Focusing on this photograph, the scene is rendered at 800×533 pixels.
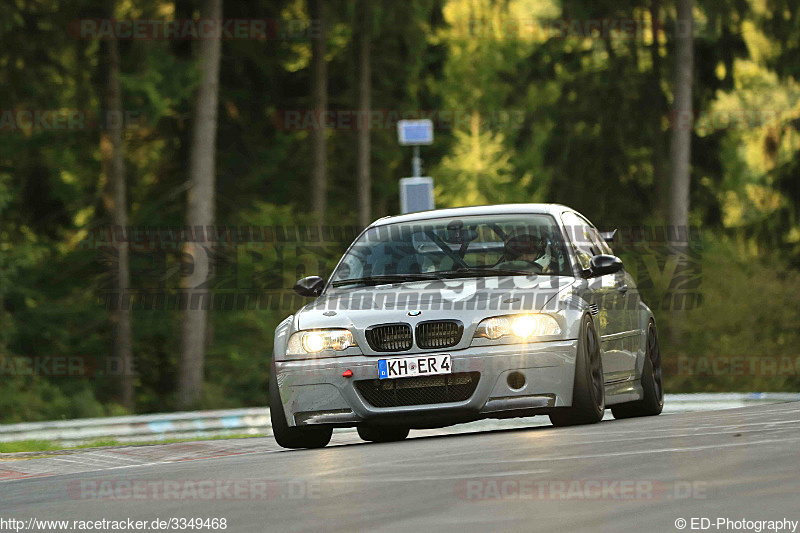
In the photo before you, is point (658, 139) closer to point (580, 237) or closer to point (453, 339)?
point (580, 237)

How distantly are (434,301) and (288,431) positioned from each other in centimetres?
152

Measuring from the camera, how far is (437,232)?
1220cm

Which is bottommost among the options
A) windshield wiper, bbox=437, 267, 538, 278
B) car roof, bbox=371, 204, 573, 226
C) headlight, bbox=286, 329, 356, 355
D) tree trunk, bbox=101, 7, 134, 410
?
tree trunk, bbox=101, 7, 134, 410

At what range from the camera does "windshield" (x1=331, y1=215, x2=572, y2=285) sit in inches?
464

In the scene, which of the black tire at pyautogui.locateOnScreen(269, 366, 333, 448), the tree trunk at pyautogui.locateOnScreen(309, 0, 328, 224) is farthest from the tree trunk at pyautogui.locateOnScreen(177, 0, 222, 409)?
the black tire at pyautogui.locateOnScreen(269, 366, 333, 448)

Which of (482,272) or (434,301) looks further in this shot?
(482,272)

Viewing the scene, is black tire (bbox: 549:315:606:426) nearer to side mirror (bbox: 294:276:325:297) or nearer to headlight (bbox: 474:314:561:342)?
headlight (bbox: 474:314:561:342)

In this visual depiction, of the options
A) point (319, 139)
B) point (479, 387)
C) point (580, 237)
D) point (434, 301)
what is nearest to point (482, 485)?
point (479, 387)

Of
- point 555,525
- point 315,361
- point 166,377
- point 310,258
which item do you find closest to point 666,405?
point 315,361

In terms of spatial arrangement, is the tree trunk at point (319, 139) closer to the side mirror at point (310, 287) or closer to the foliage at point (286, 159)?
the foliage at point (286, 159)

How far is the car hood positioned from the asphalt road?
2.82ft

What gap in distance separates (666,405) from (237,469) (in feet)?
39.9

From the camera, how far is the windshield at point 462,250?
11.8 metres

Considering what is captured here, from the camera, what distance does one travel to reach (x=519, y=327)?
1072 cm
